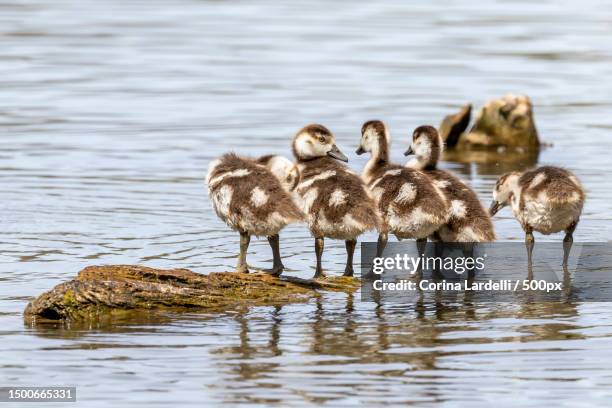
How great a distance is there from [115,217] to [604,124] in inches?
342

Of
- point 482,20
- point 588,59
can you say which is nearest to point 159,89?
point 588,59

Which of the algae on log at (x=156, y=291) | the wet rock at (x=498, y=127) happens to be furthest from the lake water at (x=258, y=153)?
the wet rock at (x=498, y=127)

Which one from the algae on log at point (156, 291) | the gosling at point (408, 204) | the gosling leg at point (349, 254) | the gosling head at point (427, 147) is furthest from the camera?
the gosling head at point (427, 147)

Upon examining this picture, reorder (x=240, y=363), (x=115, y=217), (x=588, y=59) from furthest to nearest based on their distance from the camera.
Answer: (x=588, y=59), (x=115, y=217), (x=240, y=363)

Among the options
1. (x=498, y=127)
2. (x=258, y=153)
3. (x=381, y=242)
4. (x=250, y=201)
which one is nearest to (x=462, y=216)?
(x=381, y=242)

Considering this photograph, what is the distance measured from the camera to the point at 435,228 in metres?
10.2

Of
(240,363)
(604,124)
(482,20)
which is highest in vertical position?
(482,20)

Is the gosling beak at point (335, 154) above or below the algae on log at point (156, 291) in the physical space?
above

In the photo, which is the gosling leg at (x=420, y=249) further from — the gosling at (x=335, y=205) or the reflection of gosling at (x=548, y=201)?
the reflection of gosling at (x=548, y=201)

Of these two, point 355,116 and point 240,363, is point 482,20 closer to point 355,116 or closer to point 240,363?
point 355,116

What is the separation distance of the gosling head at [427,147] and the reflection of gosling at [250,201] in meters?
1.40

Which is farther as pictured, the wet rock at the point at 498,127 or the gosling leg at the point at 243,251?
the wet rock at the point at 498,127

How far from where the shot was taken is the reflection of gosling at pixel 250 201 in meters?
9.86

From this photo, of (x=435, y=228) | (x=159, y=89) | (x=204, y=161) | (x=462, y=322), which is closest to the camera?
(x=462, y=322)
